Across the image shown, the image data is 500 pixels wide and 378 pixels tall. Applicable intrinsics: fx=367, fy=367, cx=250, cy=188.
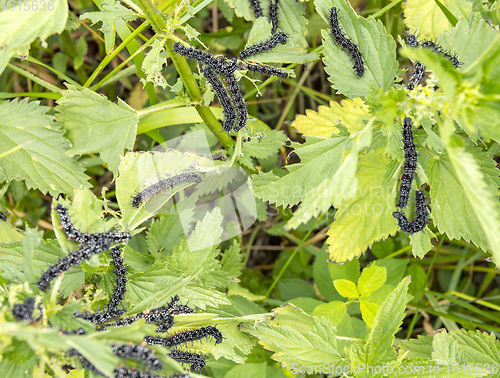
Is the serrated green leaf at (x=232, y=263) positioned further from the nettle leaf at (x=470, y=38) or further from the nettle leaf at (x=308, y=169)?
the nettle leaf at (x=470, y=38)

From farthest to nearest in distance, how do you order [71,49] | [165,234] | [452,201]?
1. [71,49]
2. [165,234]
3. [452,201]

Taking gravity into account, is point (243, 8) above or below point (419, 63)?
above

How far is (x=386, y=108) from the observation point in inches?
69.4

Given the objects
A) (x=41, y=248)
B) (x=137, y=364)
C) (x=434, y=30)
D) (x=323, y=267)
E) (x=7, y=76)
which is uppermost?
(x=434, y=30)

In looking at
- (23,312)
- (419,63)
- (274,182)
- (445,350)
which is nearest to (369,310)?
(445,350)

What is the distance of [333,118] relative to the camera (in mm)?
3518

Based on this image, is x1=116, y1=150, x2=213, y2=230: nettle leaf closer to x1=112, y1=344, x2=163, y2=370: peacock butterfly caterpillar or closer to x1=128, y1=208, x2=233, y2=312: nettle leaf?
x1=128, y1=208, x2=233, y2=312: nettle leaf

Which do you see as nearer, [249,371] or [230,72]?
[230,72]

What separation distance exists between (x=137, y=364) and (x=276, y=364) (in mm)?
2253

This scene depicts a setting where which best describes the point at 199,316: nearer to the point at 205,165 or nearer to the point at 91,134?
the point at 205,165

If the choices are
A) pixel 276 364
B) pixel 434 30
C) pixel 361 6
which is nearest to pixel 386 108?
pixel 434 30

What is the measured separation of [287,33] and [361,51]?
65 cm

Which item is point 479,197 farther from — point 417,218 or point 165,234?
point 165,234

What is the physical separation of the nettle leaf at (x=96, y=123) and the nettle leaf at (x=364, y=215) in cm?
180
